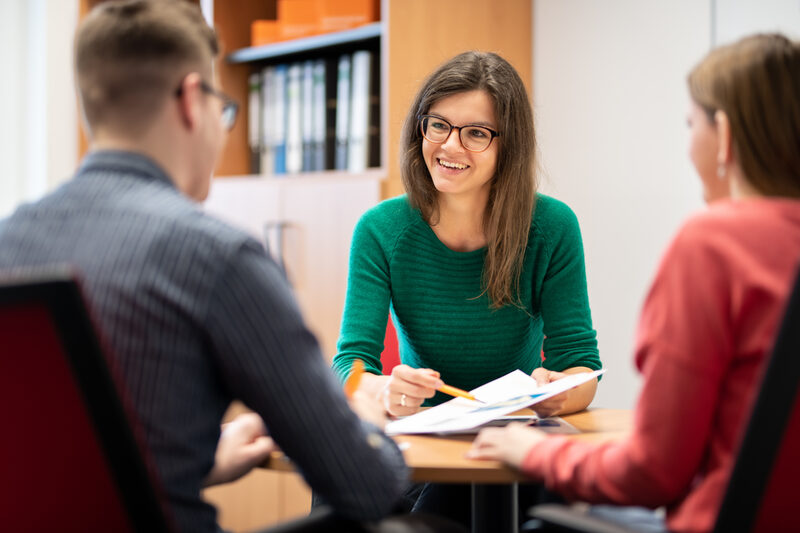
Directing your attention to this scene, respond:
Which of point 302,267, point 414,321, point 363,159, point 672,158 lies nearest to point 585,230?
point 672,158

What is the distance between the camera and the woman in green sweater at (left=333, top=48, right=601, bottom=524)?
1.86m

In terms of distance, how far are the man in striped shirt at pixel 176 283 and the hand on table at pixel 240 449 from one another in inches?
6.6

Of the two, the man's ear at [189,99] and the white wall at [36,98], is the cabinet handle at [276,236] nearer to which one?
the white wall at [36,98]

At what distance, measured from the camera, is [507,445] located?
117 cm

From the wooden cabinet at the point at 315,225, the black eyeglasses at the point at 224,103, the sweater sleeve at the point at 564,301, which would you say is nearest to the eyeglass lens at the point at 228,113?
the black eyeglasses at the point at 224,103

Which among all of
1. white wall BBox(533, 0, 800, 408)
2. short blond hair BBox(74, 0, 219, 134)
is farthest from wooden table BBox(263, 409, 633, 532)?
white wall BBox(533, 0, 800, 408)

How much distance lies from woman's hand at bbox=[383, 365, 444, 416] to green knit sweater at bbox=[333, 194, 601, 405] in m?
0.30

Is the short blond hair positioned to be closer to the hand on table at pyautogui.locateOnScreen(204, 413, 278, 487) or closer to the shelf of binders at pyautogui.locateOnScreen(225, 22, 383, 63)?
the hand on table at pyautogui.locateOnScreen(204, 413, 278, 487)

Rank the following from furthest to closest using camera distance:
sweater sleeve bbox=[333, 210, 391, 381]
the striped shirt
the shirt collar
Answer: sweater sleeve bbox=[333, 210, 391, 381], the shirt collar, the striped shirt

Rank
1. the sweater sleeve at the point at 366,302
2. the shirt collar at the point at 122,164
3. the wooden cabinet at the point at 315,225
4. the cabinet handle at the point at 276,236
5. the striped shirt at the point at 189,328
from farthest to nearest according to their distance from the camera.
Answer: the cabinet handle at the point at 276,236, the wooden cabinet at the point at 315,225, the sweater sleeve at the point at 366,302, the shirt collar at the point at 122,164, the striped shirt at the point at 189,328

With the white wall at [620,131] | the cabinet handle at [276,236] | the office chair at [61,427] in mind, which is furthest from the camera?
the cabinet handle at [276,236]

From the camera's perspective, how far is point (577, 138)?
2971 millimetres

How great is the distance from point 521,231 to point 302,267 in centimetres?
136

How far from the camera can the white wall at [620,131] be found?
275cm
